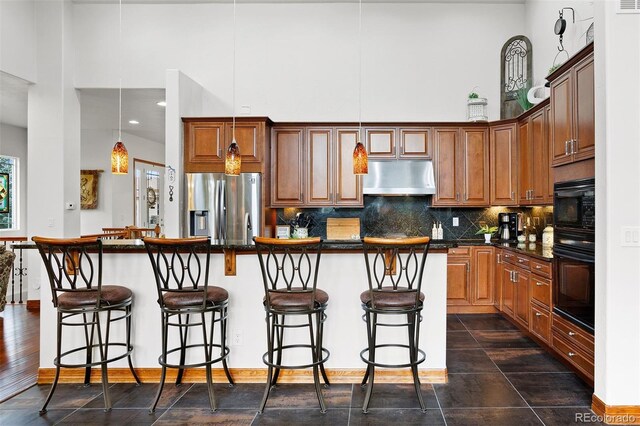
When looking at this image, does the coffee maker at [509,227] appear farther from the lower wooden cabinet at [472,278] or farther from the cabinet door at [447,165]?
the cabinet door at [447,165]

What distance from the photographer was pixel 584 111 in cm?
292

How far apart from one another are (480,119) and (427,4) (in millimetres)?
1735

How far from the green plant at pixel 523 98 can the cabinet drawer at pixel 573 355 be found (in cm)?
280

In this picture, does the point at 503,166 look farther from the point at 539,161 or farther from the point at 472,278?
the point at 472,278

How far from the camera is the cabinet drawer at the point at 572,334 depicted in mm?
2803

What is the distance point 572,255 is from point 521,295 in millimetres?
1256

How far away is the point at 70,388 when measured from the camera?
2975mm

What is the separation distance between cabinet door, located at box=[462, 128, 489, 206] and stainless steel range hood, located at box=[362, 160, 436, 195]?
18.0 inches

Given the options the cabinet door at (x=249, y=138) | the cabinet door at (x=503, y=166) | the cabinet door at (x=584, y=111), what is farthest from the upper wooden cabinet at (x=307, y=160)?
the cabinet door at (x=584, y=111)

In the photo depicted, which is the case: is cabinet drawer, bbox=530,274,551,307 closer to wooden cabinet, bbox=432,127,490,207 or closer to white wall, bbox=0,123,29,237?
wooden cabinet, bbox=432,127,490,207

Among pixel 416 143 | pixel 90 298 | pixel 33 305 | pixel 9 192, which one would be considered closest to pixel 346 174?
pixel 416 143

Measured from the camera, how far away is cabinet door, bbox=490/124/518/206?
5.04 meters

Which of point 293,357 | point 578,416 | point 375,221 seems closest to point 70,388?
point 293,357

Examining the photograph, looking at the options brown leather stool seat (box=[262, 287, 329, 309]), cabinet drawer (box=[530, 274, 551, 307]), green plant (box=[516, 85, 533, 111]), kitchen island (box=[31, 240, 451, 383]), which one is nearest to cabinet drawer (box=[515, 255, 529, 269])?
cabinet drawer (box=[530, 274, 551, 307])
